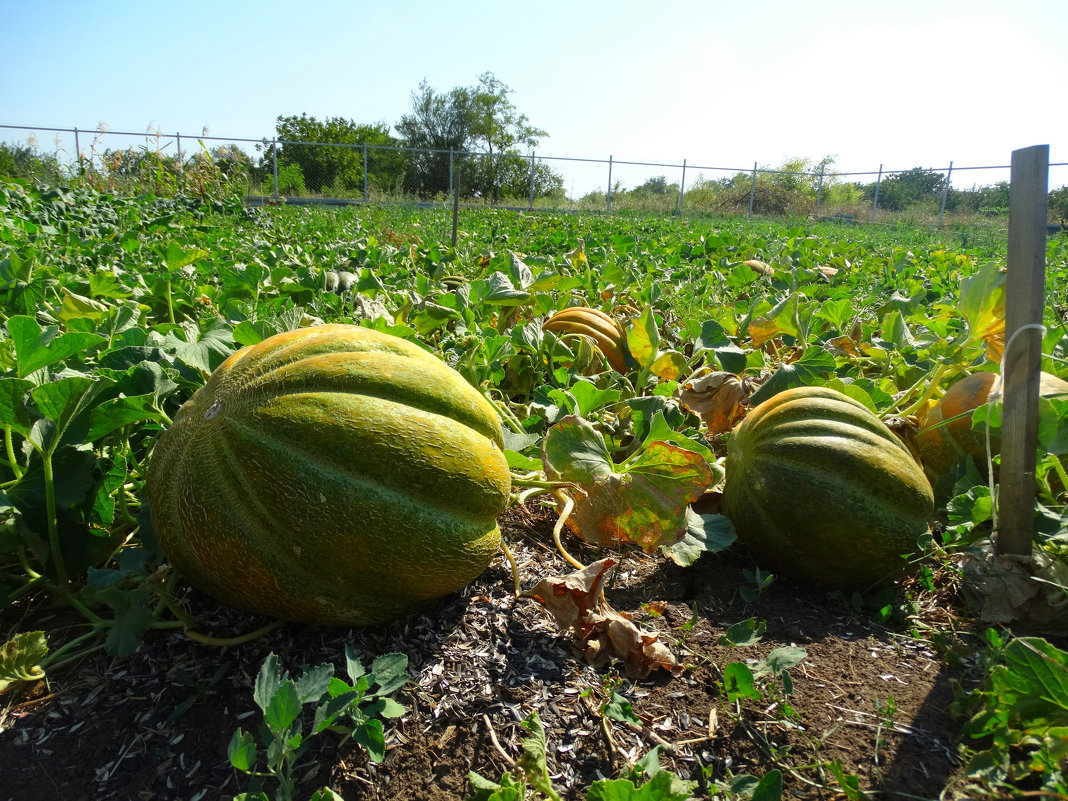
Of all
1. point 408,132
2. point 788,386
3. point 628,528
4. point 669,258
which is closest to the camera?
point 628,528

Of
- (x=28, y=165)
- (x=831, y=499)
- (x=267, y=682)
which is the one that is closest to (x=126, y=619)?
(x=267, y=682)

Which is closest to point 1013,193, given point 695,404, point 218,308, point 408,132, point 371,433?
point 695,404

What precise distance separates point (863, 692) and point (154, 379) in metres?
1.81

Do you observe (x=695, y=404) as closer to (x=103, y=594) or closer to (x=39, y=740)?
(x=103, y=594)

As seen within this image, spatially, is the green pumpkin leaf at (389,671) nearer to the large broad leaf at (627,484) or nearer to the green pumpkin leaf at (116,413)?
the large broad leaf at (627,484)

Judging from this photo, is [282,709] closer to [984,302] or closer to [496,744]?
[496,744]

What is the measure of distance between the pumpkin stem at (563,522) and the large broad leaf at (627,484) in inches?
→ 1.1

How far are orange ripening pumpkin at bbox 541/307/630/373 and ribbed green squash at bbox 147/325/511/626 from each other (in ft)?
5.51

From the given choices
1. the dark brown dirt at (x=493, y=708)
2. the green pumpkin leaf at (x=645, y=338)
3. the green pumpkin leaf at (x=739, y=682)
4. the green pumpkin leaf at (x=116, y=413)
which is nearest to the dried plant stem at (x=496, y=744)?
the dark brown dirt at (x=493, y=708)

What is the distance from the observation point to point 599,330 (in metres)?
3.17

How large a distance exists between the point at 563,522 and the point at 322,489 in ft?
2.33

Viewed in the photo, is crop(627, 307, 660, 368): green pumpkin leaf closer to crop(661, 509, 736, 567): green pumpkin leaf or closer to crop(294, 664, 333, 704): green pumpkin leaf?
crop(661, 509, 736, 567): green pumpkin leaf

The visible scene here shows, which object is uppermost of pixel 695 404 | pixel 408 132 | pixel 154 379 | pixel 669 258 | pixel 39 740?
pixel 408 132

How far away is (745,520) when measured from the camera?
195 cm
